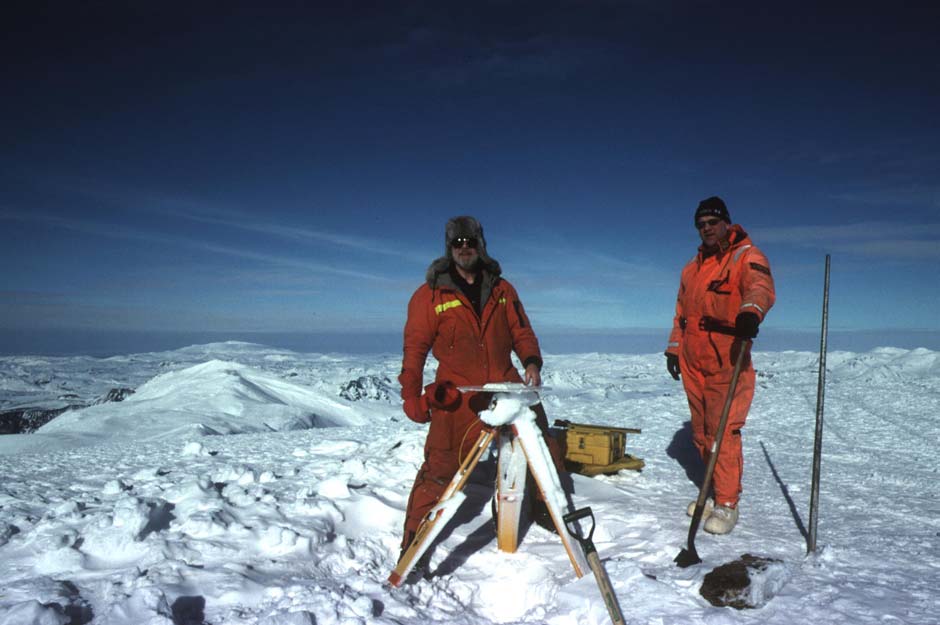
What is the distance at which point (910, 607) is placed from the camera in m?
2.24

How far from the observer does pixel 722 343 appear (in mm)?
3520

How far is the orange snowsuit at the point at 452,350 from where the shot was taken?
10.9ft

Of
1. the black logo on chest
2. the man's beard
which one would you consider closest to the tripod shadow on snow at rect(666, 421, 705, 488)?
the black logo on chest

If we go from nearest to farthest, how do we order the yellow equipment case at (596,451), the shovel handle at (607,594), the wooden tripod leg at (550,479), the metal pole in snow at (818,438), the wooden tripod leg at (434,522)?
the shovel handle at (607,594)
the wooden tripod leg at (550,479)
the wooden tripod leg at (434,522)
the metal pole in snow at (818,438)
the yellow equipment case at (596,451)

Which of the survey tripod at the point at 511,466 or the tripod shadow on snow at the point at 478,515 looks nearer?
the survey tripod at the point at 511,466

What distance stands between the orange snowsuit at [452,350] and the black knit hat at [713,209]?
1.42 m

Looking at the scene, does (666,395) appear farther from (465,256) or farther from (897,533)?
(465,256)

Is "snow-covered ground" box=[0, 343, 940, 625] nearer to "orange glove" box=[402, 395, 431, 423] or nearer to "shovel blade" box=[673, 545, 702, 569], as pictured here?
"shovel blade" box=[673, 545, 702, 569]

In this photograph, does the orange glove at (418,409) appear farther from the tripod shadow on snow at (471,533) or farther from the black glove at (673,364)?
the black glove at (673,364)

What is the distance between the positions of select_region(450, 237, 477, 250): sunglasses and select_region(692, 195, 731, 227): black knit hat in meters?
1.54

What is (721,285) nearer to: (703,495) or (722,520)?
(703,495)

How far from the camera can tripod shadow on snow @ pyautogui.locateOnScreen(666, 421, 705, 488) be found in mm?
5051

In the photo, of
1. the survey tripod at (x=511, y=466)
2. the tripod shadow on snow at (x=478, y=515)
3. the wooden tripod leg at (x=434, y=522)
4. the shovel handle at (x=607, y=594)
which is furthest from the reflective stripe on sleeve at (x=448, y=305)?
the shovel handle at (x=607, y=594)

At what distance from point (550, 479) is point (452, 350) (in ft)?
3.57
